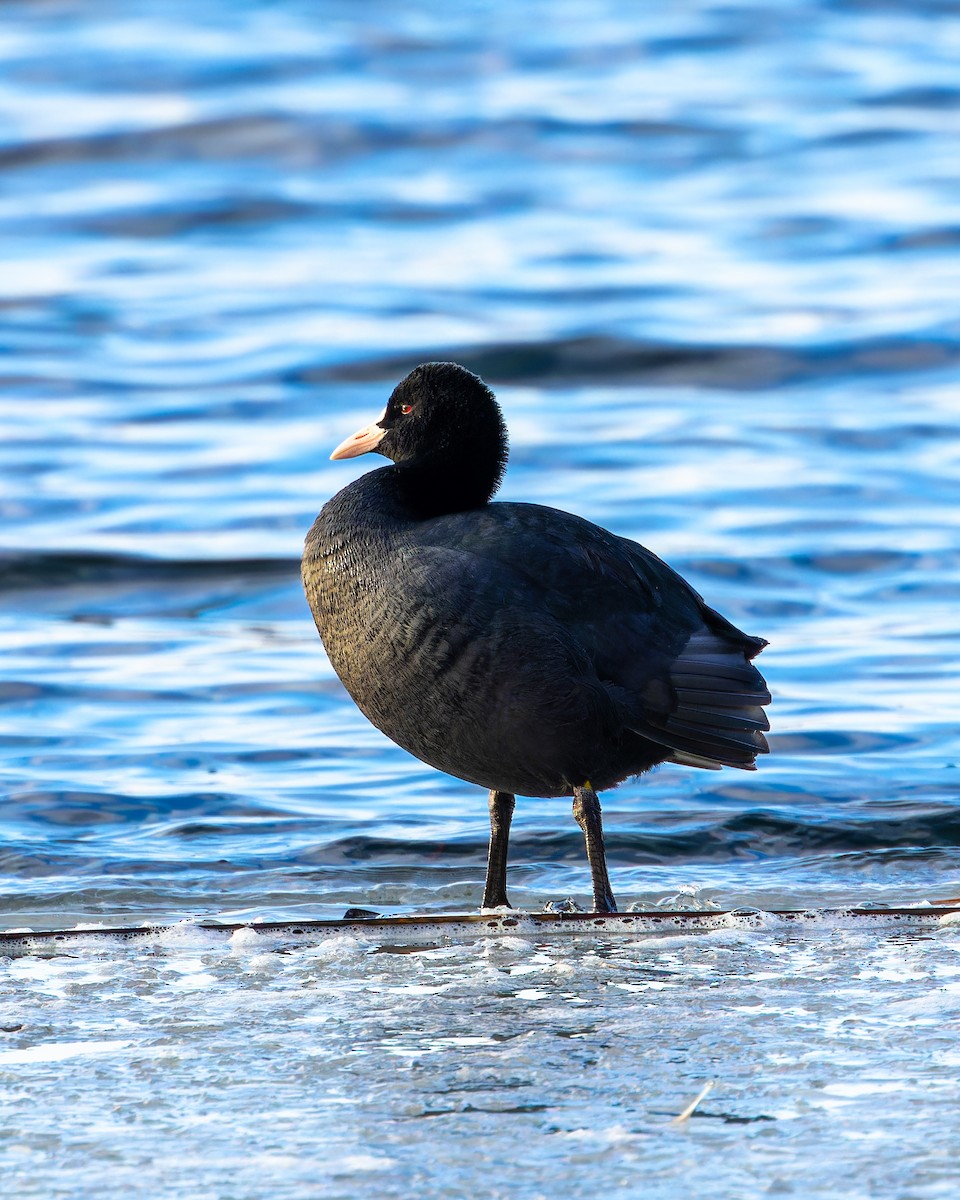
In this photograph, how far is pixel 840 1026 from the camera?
11.3 ft

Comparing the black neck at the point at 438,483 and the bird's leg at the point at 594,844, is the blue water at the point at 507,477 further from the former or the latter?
the black neck at the point at 438,483

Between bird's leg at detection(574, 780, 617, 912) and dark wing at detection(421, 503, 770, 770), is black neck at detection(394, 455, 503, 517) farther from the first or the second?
bird's leg at detection(574, 780, 617, 912)

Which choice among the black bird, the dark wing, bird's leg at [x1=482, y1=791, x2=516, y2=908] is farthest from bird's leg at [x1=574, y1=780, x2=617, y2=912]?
bird's leg at [x1=482, y1=791, x2=516, y2=908]

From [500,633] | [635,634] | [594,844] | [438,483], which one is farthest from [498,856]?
[438,483]

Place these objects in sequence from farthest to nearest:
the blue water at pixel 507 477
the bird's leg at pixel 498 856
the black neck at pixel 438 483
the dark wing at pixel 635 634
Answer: the bird's leg at pixel 498 856, the black neck at pixel 438 483, the dark wing at pixel 635 634, the blue water at pixel 507 477

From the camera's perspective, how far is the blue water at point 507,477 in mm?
3875

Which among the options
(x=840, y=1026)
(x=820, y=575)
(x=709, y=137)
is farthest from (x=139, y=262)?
(x=840, y=1026)

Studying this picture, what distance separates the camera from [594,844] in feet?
15.7

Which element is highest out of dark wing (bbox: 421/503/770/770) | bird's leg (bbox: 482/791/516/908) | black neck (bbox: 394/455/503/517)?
black neck (bbox: 394/455/503/517)

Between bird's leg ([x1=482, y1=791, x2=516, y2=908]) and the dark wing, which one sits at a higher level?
the dark wing

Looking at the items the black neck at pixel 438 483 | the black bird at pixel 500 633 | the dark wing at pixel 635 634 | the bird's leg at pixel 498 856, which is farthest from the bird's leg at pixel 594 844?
the black neck at pixel 438 483

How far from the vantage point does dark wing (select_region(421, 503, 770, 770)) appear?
4688 mm

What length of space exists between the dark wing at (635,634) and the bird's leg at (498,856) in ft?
1.63

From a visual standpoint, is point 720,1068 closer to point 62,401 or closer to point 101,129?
point 62,401
